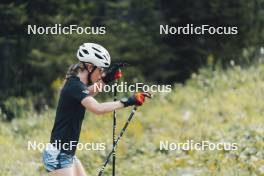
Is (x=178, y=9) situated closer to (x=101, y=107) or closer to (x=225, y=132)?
(x=225, y=132)

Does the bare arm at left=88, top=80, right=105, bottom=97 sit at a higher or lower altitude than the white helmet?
lower

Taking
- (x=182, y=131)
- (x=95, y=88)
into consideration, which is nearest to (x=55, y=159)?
(x=95, y=88)

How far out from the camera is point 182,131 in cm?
1112

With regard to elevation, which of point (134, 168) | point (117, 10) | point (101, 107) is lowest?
point (134, 168)

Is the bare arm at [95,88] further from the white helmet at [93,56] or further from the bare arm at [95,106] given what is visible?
the bare arm at [95,106]

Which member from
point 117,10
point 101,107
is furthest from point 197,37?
point 101,107

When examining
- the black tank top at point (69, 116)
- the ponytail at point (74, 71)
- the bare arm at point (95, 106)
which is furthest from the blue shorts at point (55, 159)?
the ponytail at point (74, 71)

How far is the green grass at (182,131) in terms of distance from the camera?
9.12 metres

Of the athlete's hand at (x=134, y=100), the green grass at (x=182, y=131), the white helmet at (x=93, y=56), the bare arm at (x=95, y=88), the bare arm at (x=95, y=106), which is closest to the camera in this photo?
the bare arm at (x=95, y=106)

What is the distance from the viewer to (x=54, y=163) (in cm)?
639

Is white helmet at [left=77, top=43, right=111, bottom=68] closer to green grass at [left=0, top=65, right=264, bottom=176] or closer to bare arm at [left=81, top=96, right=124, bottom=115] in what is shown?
bare arm at [left=81, top=96, right=124, bottom=115]

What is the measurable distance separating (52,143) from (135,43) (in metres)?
8.82

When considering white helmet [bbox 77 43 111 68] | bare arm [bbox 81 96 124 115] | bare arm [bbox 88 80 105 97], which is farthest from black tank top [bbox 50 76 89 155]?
bare arm [bbox 88 80 105 97]

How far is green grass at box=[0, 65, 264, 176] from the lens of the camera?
9125mm
